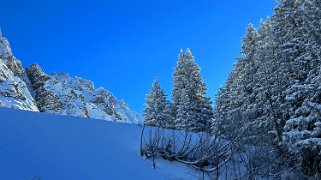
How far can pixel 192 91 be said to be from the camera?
110 ft

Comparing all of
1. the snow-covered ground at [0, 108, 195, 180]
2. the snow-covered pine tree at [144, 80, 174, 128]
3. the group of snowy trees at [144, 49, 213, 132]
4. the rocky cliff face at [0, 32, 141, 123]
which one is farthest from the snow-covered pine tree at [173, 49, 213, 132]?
the rocky cliff face at [0, 32, 141, 123]

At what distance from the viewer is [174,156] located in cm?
1252

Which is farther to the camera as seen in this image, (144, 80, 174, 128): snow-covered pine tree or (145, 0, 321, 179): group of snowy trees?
(144, 80, 174, 128): snow-covered pine tree

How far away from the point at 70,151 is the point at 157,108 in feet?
81.0

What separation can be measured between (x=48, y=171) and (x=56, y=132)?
311 centimetres

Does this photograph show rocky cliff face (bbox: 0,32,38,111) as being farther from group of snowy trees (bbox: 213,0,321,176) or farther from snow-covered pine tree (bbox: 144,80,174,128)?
group of snowy trees (bbox: 213,0,321,176)

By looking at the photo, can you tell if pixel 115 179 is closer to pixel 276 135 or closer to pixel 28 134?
pixel 28 134

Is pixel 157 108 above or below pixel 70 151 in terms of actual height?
above

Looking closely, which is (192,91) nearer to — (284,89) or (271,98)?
(271,98)

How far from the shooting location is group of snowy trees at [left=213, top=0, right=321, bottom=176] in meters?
14.4

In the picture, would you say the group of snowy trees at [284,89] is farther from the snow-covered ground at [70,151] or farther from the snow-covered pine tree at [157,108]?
the snow-covered pine tree at [157,108]

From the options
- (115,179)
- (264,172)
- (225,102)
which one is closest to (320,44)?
(264,172)

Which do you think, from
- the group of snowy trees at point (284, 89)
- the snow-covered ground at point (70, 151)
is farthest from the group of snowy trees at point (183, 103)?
the snow-covered ground at point (70, 151)

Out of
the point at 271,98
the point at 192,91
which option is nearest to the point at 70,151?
the point at 271,98
